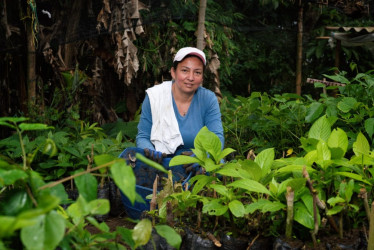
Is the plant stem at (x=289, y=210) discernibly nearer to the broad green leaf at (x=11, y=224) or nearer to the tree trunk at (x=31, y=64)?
the broad green leaf at (x=11, y=224)

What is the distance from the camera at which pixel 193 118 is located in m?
3.30

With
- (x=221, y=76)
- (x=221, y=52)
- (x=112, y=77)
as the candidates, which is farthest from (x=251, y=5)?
(x=112, y=77)

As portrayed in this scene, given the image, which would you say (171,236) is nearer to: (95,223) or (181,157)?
(95,223)

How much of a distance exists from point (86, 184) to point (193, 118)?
2466 millimetres

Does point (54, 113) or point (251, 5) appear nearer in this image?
point (54, 113)

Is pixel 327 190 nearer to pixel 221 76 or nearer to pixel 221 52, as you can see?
pixel 221 52

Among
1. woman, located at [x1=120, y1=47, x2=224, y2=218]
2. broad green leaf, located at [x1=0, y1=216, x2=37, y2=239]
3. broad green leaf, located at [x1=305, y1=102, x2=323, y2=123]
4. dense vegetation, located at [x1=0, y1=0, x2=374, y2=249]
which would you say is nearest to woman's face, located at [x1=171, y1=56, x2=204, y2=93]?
woman, located at [x1=120, y1=47, x2=224, y2=218]

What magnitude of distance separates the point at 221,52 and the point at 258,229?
5611 millimetres

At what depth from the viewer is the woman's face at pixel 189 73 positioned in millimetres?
3123

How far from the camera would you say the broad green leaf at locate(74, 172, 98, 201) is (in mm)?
847

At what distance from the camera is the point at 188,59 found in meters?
3.12

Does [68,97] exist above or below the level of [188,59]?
below

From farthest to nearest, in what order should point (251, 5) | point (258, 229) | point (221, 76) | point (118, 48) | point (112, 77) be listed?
point (251, 5) < point (221, 76) < point (112, 77) < point (118, 48) < point (258, 229)

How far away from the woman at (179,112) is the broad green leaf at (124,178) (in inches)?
87.3
